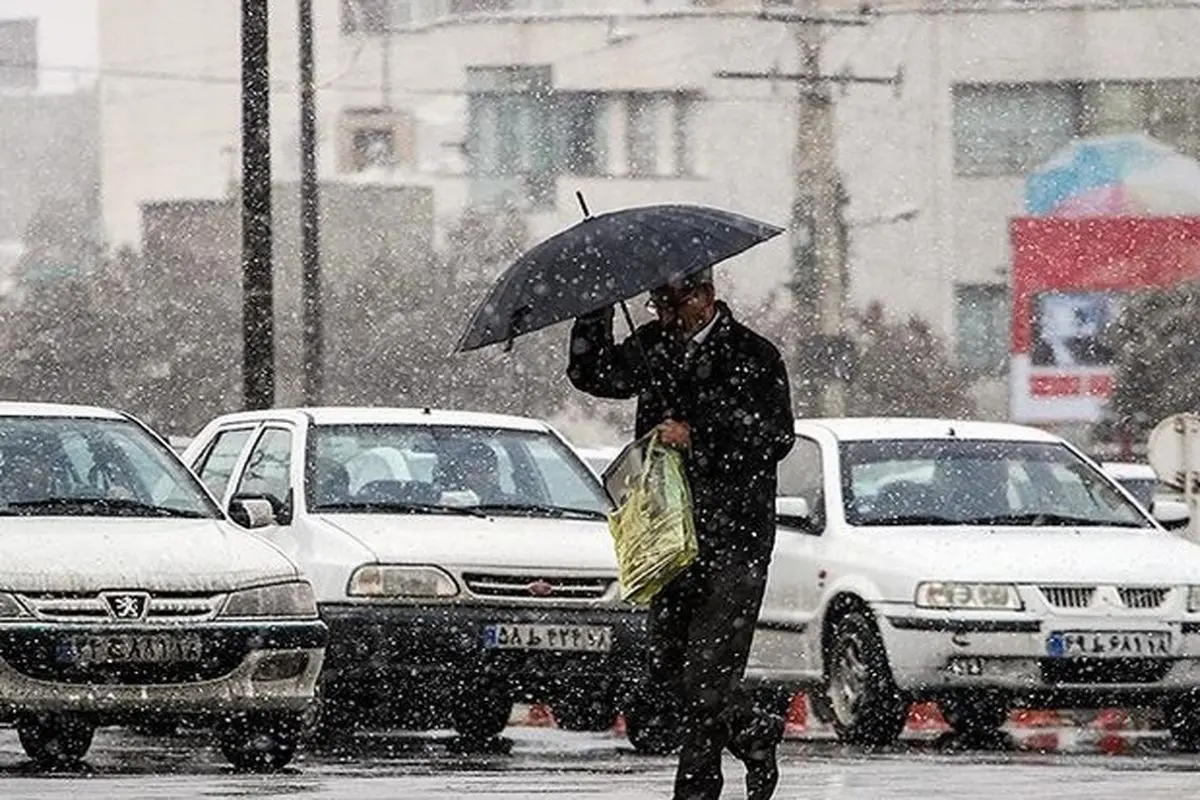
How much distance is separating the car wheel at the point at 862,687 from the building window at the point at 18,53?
6540 cm

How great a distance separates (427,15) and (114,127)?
6543 millimetres

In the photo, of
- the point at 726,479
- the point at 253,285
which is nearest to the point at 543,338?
the point at 253,285

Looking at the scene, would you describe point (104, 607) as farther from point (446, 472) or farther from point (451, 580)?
point (446, 472)

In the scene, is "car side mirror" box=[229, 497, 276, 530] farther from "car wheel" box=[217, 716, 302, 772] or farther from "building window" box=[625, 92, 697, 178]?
"building window" box=[625, 92, 697, 178]

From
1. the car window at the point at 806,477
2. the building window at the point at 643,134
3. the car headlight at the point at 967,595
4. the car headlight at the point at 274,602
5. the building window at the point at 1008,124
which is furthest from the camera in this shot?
the building window at the point at 643,134

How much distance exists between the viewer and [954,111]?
217 feet

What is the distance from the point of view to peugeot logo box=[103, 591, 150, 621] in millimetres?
13852

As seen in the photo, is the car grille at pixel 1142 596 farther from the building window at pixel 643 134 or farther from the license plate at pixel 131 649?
the building window at pixel 643 134

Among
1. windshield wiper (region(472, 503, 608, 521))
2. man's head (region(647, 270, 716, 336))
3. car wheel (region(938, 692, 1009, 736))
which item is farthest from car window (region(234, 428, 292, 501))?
man's head (region(647, 270, 716, 336))

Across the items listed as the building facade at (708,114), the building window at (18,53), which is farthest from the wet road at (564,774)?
the building window at (18,53)

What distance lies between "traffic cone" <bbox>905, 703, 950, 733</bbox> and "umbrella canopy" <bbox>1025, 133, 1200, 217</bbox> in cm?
4500

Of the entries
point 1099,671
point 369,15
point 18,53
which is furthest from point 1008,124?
point 1099,671

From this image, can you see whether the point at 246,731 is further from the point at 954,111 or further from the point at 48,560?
the point at 954,111

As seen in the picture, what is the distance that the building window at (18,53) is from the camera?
81.8m
